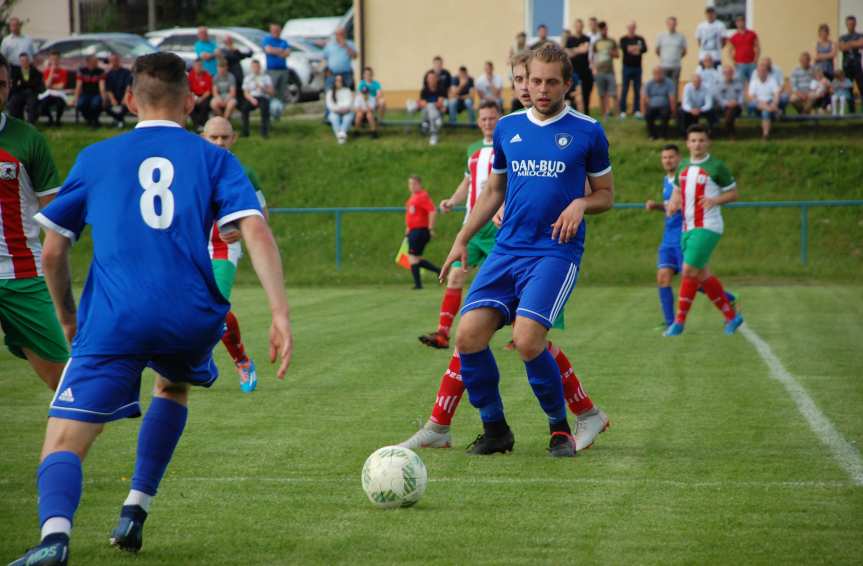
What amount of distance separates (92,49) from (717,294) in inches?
928

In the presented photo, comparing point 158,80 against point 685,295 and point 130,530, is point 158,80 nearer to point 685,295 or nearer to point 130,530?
point 130,530

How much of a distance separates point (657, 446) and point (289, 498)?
249 cm

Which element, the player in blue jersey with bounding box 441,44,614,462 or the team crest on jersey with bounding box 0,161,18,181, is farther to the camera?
the player in blue jersey with bounding box 441,44,614,462

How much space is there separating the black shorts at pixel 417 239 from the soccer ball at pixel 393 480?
17.2m

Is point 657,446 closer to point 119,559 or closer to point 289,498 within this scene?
point 289,498

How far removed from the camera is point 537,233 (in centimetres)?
676

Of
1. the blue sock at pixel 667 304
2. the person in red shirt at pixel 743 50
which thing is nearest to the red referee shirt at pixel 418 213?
the blue sock at pixel 667 304

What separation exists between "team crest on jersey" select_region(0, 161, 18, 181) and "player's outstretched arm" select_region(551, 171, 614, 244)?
293 cm

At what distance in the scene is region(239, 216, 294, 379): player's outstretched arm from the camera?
4328mm

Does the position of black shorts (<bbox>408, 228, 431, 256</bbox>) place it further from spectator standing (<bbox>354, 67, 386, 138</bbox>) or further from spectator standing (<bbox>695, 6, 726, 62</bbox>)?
spectator standing (<bbox>695, 6, 726, 62</bbox>)

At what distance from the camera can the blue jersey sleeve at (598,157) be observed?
267 inches

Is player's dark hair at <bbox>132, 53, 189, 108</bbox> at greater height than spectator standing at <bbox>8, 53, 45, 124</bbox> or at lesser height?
lesser

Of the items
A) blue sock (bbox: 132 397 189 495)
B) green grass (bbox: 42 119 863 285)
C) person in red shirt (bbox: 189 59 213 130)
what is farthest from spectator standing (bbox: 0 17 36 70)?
blue sock (bbox: 132 397 189 495)

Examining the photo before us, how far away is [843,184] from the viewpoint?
27.2m
